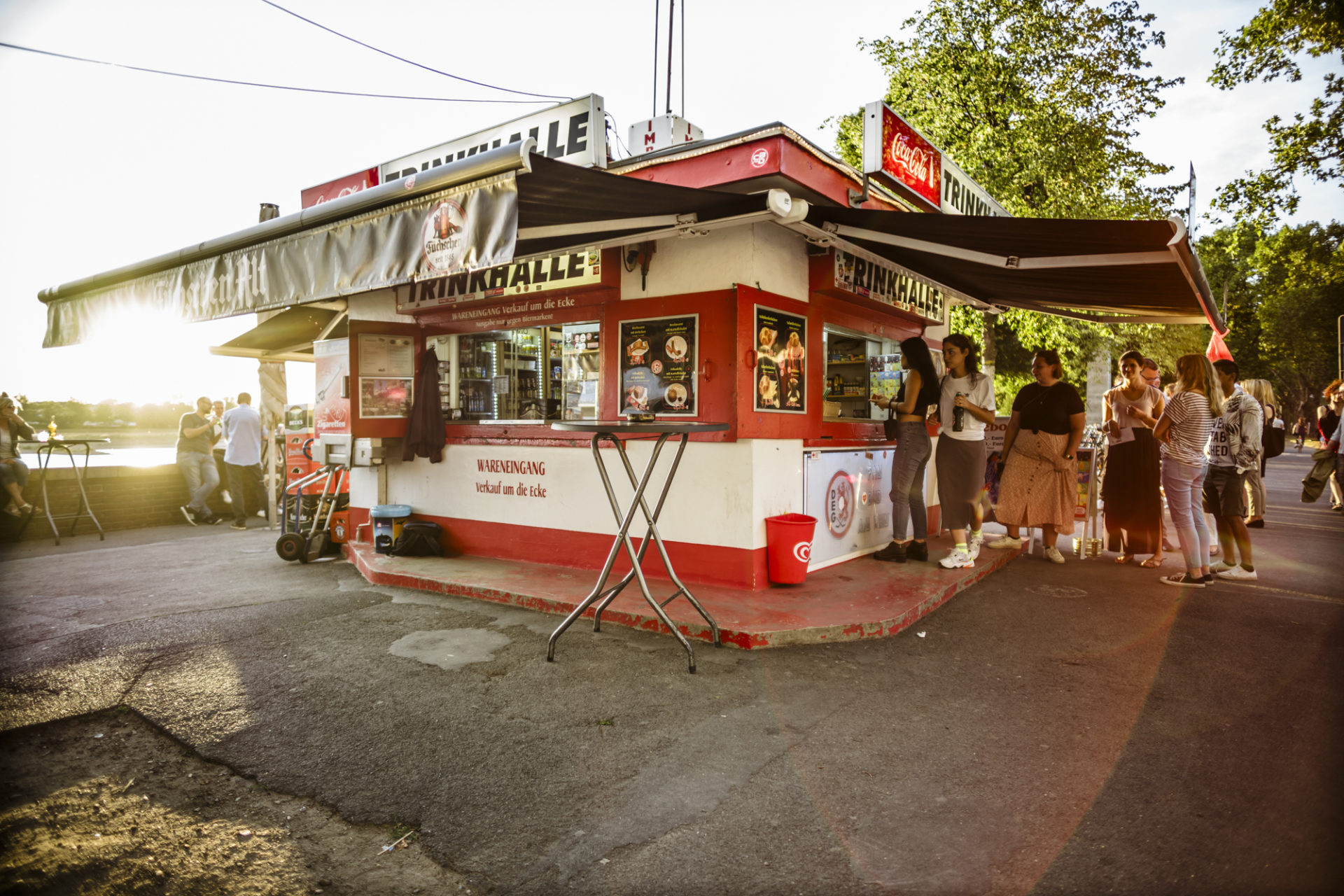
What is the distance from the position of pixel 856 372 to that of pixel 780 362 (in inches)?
75.0

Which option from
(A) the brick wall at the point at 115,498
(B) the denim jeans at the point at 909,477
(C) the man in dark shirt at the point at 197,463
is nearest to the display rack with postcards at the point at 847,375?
(B) the denim jeans at the point at 909,477

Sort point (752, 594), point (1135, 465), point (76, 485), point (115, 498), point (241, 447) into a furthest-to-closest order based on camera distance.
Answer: point (241, 447), point (115, 498), point (76, 485), point (1135, 465), point (752, 594)

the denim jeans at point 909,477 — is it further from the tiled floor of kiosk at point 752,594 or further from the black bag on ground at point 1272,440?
the black bag on ground at point 1272,440

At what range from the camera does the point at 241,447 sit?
11.1 m

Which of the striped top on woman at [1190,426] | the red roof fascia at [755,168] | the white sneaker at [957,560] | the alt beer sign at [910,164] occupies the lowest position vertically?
the white sneaker at [957,560]

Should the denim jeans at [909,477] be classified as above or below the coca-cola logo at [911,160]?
below

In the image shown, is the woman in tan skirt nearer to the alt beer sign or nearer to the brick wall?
the alt beer sign

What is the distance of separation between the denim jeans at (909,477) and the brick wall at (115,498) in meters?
10.7

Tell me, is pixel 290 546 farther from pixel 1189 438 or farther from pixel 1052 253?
pixel 1189 438

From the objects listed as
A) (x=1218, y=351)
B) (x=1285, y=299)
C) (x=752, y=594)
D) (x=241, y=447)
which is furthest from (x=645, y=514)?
(x=1285, y=299)

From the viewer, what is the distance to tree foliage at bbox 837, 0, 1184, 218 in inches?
581

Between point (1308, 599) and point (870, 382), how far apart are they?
4097 mm

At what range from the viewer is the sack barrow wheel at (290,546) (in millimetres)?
7602

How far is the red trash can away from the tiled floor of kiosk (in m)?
0.12
